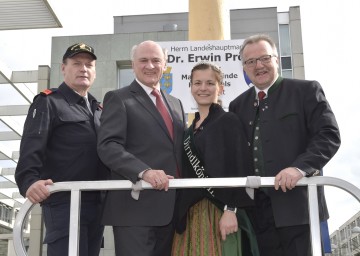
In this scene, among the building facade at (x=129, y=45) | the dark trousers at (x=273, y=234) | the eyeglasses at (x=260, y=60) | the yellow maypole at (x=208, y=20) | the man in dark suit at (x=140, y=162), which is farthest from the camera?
the building facade at (x=129, y=45)

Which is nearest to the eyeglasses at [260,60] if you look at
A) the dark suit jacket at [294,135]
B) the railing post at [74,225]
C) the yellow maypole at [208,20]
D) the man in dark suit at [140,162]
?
the dark suit jacket at [294,135]

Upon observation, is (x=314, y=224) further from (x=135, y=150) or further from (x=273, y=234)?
(x=135, y=150)

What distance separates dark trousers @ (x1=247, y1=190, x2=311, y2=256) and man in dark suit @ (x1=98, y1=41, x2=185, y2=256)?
0.51 meters

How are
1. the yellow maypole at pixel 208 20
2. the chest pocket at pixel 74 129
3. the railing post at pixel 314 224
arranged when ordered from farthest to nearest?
the yellow maypole at pixel 208 20
the chest pocket at pixel 74 129
the railing post at pixel 314 224

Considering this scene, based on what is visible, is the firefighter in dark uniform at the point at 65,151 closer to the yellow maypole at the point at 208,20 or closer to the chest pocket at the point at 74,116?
the chest pocket at the point at 74,116

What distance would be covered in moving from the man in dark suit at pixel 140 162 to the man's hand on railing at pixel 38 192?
0.34 m

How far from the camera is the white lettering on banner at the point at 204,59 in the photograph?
5.80 meters

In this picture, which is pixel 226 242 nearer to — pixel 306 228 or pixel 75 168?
pixel 306 228

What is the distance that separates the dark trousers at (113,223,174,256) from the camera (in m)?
2.88

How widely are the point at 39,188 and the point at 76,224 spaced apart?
332 mm

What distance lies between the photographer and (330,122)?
9.81 ft

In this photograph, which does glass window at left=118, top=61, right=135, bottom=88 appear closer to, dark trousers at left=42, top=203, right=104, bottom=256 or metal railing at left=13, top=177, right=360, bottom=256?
dark trousers at left=42, top=203, right=104, bottom=256

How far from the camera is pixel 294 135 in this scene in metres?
3.12

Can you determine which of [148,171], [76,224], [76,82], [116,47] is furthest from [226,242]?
[116,47]
